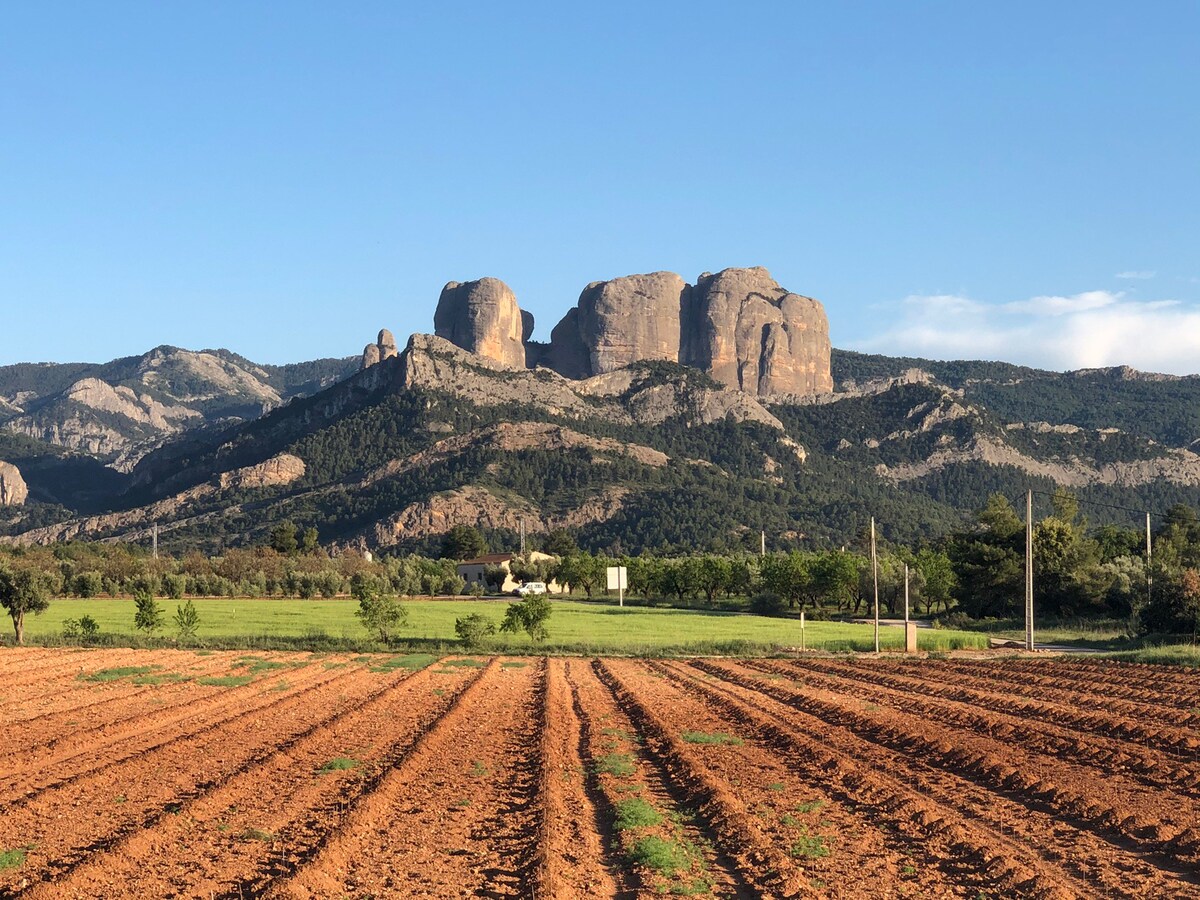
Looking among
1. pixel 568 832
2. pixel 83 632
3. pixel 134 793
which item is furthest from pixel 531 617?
pixel 568 832

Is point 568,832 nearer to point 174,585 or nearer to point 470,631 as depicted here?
point 470,631

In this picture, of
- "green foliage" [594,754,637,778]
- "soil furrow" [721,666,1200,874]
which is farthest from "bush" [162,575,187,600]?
"green foliage" [594,754,637,778]

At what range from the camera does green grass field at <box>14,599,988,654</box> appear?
2162 inches

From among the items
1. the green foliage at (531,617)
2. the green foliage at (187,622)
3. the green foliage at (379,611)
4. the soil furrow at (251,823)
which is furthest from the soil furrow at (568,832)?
the green foliage at (187,622)

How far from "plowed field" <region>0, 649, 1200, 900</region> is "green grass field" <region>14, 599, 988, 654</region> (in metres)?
20.8

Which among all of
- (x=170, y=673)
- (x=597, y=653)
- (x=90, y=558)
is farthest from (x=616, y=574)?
(x=170, y=673)

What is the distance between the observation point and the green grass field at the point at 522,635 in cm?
5491

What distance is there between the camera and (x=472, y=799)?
17125 mm

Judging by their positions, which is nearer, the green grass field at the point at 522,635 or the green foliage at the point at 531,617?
the green grass field at the point at 522,635

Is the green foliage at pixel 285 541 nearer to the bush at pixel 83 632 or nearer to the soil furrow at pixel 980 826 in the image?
the bush at pixel 83 632

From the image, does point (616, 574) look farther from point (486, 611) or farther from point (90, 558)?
point (90, 558)

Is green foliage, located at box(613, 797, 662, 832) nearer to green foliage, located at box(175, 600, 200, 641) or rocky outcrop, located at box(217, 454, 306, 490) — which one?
green foliage, located at box(175, 600, 200, 641)

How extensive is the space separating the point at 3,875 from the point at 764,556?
10659 cm

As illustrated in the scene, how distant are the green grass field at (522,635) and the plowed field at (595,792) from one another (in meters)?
20.8
